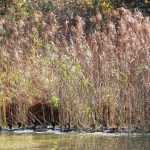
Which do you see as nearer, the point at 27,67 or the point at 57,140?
the point at 57,140

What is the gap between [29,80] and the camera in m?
9.34

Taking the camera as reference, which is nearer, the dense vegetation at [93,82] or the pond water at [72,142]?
the pond water at [72,142]

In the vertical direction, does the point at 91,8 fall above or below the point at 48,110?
above

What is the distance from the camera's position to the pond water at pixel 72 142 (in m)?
7.05

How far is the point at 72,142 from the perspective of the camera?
747 centimetres

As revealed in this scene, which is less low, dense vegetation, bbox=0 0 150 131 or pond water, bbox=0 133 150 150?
dense vegetation, bbox=0 0 150 131

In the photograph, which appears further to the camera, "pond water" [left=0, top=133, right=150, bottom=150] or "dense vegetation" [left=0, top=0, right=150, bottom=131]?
"dense vegetation" [left=0, top=0, right=150, bottom=131]

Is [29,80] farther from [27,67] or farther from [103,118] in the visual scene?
[103,118]

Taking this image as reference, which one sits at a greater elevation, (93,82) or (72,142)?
(93,82)

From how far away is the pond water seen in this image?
23.1ft

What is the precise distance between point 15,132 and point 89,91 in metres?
1.29

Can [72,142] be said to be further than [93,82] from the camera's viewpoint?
No

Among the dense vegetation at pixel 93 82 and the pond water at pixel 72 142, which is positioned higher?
the dense vegetation at pixel 93 82

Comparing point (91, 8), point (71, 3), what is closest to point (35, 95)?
point (91, 8)
